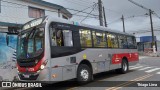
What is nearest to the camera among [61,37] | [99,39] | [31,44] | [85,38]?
[31,44]

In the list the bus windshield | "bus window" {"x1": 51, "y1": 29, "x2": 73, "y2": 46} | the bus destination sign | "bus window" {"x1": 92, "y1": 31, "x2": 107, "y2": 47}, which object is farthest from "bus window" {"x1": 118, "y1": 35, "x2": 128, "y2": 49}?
the bus windshield

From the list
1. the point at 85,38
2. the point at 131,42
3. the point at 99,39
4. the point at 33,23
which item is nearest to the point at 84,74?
the point at 85,38

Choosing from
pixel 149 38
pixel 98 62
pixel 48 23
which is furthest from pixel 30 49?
pixel 149 38

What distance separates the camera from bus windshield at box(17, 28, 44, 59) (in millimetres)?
10867

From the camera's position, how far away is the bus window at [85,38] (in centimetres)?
1309

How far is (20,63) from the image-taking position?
11375 millimetres

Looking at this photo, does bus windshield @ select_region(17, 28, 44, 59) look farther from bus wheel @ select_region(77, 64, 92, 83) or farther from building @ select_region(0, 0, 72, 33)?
building @ select_region(0, 0, 72, 33)

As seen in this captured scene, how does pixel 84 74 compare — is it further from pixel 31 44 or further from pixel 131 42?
pixel 131 42

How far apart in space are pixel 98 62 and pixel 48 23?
4385 mm

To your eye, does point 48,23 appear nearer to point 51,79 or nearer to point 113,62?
point 51,79

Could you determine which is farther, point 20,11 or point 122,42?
point 20,11

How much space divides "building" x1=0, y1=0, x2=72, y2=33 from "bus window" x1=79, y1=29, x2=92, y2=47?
9851 mm

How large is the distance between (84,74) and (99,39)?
105 inches

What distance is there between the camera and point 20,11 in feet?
85.6
